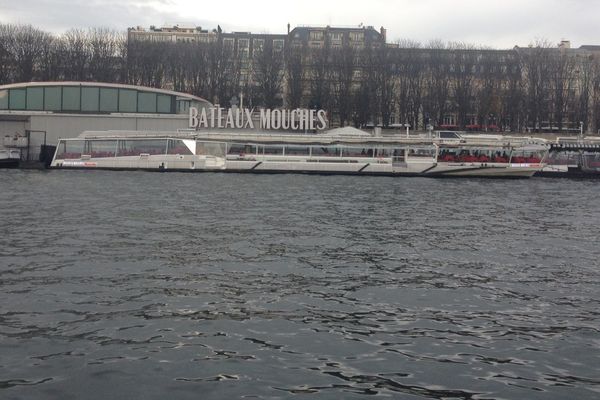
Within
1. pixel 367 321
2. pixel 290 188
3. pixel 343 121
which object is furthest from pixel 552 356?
pixel 343 121

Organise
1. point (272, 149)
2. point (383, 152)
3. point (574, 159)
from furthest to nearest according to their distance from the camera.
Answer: point (574, 159), point (383, 152), point (272, 149)

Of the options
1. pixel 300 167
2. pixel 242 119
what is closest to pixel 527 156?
pixel 300 167

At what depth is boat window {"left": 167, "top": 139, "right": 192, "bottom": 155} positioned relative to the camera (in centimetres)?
6059

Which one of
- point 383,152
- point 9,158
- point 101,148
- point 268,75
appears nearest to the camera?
point 101,148

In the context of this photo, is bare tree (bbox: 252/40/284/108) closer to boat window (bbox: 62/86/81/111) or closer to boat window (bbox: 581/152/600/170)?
boat window (bbox: 62/86/81/111)

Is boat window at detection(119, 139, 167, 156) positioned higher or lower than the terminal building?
lower

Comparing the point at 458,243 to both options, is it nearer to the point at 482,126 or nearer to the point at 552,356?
the point at 552,356

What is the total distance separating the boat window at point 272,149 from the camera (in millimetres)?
62250

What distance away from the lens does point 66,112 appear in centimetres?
6819

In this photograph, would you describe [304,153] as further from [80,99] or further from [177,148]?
[80,99]

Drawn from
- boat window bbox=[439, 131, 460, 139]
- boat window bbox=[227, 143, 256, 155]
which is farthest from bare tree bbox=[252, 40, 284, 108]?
boat window bbox=[439, 131, 460, 139]

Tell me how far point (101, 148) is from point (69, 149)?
2.81m

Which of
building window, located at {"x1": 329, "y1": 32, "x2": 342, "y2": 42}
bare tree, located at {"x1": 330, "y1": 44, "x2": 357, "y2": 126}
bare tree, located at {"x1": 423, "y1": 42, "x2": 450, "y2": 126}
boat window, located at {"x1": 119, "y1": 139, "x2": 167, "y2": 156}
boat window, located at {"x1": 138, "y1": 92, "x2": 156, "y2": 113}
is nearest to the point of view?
boat window, located at {"x1": 119, "y1": 139, "x2": 167, "y2": 156}

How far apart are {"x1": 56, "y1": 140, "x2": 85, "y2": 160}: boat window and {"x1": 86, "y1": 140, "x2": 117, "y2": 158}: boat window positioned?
0.68 m
